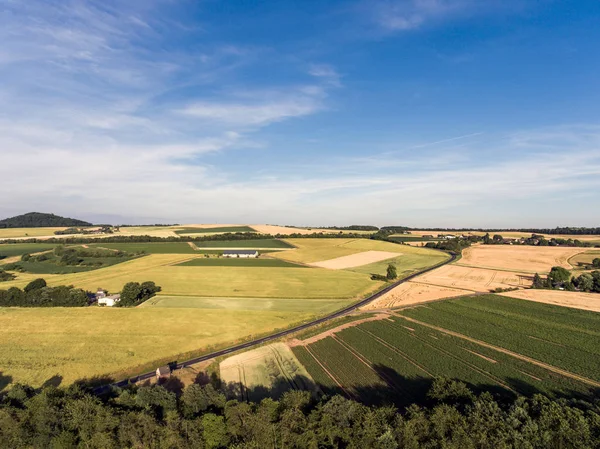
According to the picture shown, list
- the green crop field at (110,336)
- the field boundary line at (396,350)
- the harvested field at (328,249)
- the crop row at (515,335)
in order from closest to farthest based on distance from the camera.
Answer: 1. the field boundary line at (396,350)
2. the crop row at (515,335)
3. the green crop field at (110,336)
4. the harvested field at (328,249)

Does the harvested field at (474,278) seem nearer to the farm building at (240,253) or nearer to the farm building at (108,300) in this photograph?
the farm building at (240,253)

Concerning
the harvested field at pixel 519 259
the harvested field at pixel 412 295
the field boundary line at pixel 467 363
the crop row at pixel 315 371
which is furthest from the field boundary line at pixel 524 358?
the harvested field at pixel 519 259

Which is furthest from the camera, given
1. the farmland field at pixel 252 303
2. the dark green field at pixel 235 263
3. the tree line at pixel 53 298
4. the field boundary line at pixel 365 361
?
the dark green field at pixel 235 263

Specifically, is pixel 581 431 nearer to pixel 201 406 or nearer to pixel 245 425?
pixel 245 425

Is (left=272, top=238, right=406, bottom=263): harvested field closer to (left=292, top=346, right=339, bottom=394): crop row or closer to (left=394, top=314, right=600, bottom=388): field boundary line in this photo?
(left=394, top=314, right=600, bottom=388): field boundary line

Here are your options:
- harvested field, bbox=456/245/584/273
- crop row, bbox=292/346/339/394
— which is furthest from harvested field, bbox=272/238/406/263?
crop row, bbox=292/346/339/394

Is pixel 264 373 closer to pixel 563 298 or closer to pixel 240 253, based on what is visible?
pixel 563 298

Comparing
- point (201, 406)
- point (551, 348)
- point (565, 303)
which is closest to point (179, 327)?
point (201, 406)
